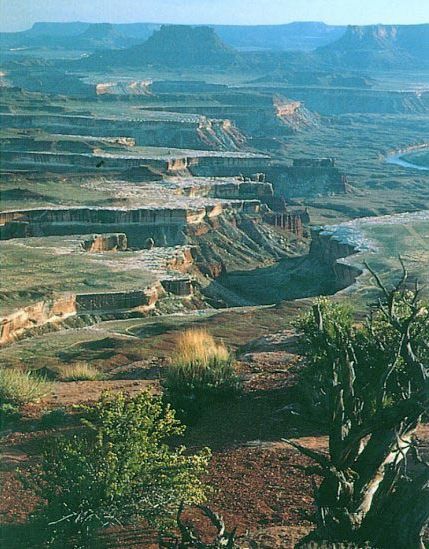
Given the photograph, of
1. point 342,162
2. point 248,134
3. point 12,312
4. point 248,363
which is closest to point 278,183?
point 342,162

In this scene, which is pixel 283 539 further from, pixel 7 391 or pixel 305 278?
pixel 305 278

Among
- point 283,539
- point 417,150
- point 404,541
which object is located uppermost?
point 404,541

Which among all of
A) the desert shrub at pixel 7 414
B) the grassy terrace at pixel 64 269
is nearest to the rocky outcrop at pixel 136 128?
the grassy terrace at pixel 64 269

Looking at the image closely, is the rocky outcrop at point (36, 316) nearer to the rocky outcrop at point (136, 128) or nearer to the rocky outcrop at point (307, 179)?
the rocky outcrop at point (307, 179)

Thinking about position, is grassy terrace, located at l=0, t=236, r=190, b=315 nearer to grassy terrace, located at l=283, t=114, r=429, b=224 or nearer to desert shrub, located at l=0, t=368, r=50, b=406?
desert shrub, located at l=0, t=368, r=50, b=406

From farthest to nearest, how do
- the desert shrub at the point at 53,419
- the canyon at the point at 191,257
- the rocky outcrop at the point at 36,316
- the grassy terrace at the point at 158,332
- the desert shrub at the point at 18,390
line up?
the rocky outcrop at the point at 36,316
the grassy terrace at the point at 158,332
the desert shrub at the point at 18,390
the desert shrub at the point at 53,419
the canyon at the point at 191,257

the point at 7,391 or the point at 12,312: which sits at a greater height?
the point at 7,391
